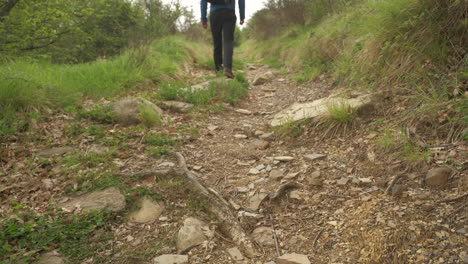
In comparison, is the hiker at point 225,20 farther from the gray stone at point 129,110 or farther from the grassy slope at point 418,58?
the gray stone at point 129,110

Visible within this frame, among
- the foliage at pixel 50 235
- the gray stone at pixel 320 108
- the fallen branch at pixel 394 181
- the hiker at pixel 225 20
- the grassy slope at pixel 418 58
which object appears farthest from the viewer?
the hiker at pixel 225 20

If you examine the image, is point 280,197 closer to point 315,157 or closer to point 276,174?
point 276,174

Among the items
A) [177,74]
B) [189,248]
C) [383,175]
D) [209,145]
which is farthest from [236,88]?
[189,248]

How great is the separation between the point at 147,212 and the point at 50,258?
0.64 m

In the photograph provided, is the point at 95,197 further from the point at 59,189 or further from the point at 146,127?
the point at 146,127

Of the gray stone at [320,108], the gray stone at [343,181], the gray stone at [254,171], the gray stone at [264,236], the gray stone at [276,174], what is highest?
the gray stone at [320,108]

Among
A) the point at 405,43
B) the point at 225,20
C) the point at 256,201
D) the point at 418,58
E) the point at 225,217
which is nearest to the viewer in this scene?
the point at 225,217

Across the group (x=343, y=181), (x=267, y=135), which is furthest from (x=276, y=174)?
(x=267, y=135)

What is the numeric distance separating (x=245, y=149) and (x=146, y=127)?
4.09 feet

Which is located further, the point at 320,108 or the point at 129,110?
the point at 129,110

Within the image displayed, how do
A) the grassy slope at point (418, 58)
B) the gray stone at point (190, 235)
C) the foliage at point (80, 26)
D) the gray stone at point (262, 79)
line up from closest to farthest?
the gray stone at point (190, 235) < the grassy slope at point (418, 58) < the foliage at point (80, 26) < the gray stone at point (262, 79)

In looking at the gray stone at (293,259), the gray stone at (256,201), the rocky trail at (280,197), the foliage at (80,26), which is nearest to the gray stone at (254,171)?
the rocky trail at (280,197)

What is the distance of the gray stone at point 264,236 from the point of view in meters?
1.86

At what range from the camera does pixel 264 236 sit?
6.30 ft
